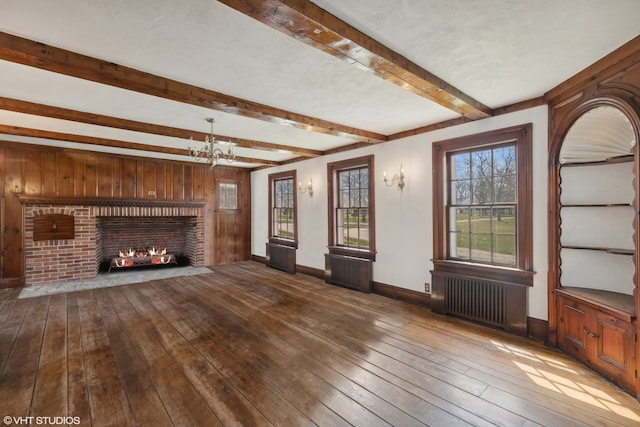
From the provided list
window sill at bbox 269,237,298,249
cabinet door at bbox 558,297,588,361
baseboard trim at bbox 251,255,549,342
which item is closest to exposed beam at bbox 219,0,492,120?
cabinet door at bbox 558,297,588,361

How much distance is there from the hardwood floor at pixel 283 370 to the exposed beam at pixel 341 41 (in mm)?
2642

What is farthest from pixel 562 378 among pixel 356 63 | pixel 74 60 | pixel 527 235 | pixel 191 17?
pixel 74 60

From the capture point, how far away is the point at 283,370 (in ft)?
8.61

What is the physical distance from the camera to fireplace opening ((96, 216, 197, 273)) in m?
6.93

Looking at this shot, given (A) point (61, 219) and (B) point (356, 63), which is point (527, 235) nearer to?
(B) point (356, 63)

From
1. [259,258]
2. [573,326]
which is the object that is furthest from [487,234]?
[259,258]

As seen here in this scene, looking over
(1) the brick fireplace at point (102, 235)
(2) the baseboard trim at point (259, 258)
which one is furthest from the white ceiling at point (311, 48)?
(2) the baseboard trim at point (259, 258)

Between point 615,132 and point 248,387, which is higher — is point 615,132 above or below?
above

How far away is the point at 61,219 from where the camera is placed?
5.89 metres

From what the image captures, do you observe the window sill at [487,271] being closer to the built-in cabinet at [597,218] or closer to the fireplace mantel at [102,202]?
the built-in cabinet at [597,218]

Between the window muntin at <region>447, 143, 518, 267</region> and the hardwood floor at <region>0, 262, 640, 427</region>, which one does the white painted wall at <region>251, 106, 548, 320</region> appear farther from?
the hardwood floor at <region>0, 262, 640, 427</region>

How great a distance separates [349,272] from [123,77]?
14.4ft

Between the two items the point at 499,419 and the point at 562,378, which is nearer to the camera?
the point at 499,419

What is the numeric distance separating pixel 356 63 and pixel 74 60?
229cm
